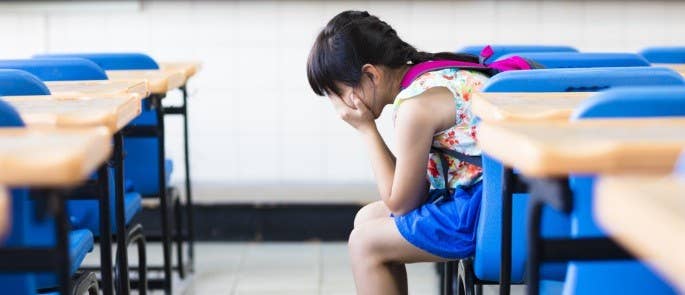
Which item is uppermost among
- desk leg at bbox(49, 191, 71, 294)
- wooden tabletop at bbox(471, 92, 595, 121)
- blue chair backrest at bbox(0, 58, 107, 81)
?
wooden tabletop at bbox(471, 92, 595, 121)

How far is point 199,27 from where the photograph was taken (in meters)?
4.25

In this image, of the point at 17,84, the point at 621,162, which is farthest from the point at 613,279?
the point at 17,84

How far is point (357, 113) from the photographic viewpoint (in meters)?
2.25

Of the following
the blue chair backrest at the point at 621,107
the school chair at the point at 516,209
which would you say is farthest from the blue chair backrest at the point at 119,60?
the blue chair backrest at the point at 621,107

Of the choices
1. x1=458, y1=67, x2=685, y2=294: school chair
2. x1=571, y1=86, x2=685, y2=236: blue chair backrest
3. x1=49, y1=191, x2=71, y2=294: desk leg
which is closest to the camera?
x1=49, y1=191, x2=71, y2=294: desk leg

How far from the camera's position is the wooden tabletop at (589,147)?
104 centimetres

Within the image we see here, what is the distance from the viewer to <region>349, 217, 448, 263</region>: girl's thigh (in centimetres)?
217

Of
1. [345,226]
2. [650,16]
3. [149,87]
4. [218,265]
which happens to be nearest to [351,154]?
[345,226]

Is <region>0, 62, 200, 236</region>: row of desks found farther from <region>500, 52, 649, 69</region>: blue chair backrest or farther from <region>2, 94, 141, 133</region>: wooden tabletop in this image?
<region>500, 52, 649, 69</region>: blue chair backrest

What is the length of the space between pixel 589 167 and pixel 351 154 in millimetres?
3300

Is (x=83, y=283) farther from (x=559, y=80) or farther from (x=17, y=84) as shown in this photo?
(x=559, y=80)

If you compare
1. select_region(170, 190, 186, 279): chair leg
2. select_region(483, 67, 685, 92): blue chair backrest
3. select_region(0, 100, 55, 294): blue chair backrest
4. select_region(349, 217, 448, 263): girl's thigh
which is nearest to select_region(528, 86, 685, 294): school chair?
select_region(483, 67, 685, 92): blue chair backrest

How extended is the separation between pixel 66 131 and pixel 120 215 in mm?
956

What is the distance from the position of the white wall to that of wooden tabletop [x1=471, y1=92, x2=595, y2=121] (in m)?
2.40
